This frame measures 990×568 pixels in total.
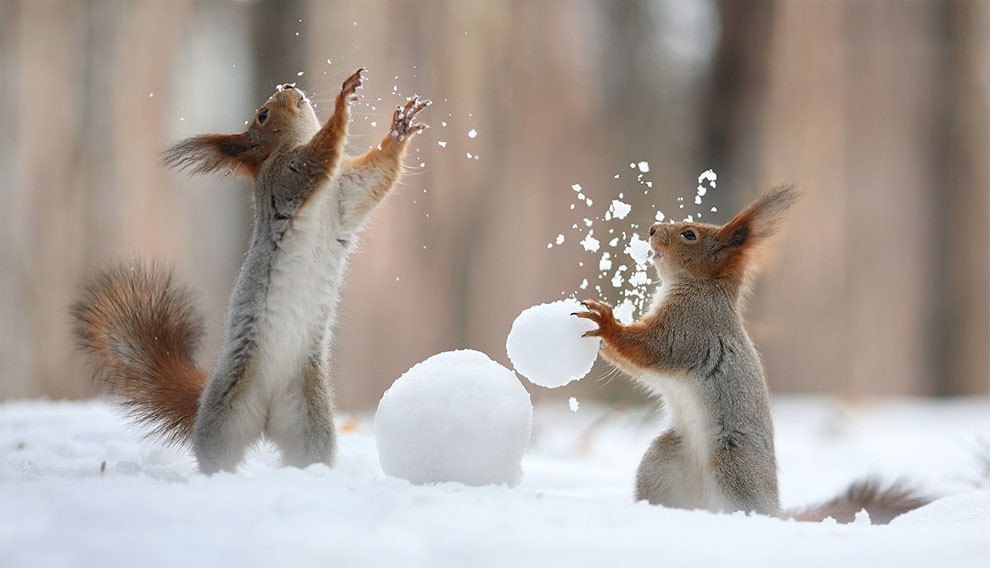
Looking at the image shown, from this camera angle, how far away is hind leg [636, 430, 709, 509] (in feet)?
12.0

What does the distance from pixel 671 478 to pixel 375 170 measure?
1.51 meters

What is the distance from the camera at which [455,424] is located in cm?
318

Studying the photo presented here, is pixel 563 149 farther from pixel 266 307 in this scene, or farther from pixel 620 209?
pixel 266 307

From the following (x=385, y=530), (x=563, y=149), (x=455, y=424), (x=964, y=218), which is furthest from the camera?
(x=563, y=149)

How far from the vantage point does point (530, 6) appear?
13.8 meters

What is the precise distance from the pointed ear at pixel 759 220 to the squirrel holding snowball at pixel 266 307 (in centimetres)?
123

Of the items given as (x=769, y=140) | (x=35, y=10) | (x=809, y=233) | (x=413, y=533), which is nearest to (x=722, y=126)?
(x=769, y=140)

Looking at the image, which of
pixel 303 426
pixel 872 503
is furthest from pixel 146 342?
pixel 872 503

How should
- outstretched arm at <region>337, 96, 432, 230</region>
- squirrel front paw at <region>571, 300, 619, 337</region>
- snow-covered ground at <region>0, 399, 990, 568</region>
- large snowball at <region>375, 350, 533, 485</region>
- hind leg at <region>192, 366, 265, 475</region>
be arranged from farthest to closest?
1. outstretched arm at <region>337, 96, 432, 230</region>
2. squirrel front paw at <region>571, 300, 619, 337</region>
3. hind leg at <region>192, 366, 265, 475</region>
4. large snowball at <region>375, 350, 533, 485</region>
5. snow-covered ground at <region>0, 399, 990, 568</region>

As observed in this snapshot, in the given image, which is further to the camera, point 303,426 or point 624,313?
point 624,313

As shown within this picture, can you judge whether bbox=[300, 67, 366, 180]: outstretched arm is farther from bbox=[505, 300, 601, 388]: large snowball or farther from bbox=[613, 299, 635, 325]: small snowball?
bbox=[613, 299, 635, 325]: small snowball

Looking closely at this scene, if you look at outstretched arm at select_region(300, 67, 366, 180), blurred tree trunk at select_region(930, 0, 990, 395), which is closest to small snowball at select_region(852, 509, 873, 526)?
outstretched arm at select_region(300, 67, 366, 180)

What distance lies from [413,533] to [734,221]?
2152mm

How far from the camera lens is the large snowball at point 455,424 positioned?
3182mm
